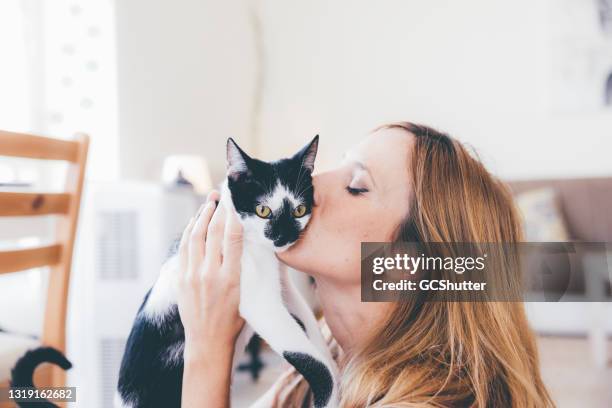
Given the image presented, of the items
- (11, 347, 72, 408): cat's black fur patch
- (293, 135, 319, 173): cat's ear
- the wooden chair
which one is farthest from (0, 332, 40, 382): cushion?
(293, 135, 319, 173): cat's ear

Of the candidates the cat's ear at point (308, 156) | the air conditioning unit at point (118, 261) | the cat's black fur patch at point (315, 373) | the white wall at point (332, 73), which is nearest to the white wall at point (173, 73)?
the white wall at point (332, 73)

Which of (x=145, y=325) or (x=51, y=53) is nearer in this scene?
(x=145, y=325)

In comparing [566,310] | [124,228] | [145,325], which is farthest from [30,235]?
[566,310]

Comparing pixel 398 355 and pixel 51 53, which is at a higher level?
pixel 51 53

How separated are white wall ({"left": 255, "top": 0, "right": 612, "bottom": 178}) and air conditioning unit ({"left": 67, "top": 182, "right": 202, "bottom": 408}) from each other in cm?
21

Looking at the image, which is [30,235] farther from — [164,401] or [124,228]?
[164,401]

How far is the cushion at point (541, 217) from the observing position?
23.0 inches

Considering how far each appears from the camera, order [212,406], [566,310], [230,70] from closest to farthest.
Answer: [212,406] → [566,310] → [230,70]

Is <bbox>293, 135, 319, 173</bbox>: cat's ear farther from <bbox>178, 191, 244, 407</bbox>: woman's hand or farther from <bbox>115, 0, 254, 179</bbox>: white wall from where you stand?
<bbox>115, 0, 254, 179</bbox>: white wall

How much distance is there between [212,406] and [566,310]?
41 cm

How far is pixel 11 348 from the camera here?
2.31 feet

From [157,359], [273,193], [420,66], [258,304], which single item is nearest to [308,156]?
[273,193]

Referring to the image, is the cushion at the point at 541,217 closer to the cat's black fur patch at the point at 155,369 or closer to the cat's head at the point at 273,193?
the cat's head at the point at 273,193

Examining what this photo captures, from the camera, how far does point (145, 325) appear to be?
50cm
